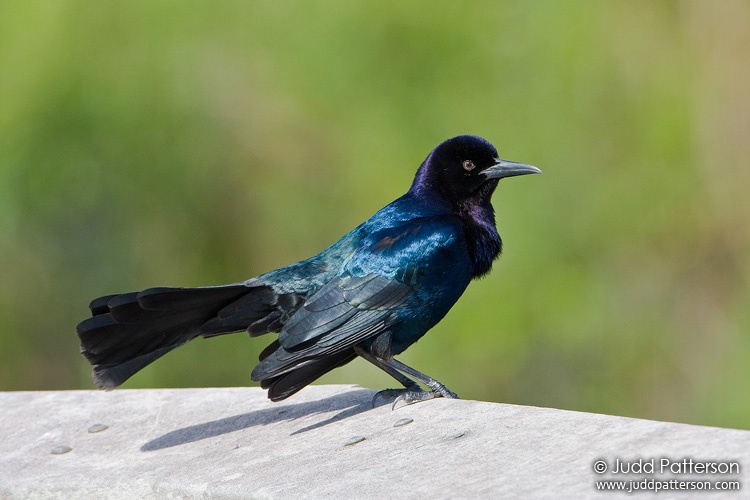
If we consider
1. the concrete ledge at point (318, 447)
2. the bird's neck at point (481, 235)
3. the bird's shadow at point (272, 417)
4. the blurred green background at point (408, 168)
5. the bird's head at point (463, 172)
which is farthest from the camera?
the blurred green background at point (408, 168)

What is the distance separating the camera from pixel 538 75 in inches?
260

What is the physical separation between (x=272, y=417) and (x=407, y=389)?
1.66 feet

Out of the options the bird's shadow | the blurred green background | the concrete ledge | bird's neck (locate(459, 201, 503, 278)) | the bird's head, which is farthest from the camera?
the blurred green background

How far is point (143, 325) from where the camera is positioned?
3.77m

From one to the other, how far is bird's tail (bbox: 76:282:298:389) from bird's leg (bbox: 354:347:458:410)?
55 cm

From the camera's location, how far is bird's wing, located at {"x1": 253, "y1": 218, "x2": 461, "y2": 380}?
374 cm

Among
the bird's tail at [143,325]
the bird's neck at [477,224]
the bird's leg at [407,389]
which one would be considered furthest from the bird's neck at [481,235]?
the bird's tail at [143,325]

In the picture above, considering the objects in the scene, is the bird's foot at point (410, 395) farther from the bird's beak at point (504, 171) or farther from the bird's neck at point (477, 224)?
the bird's beak at point (504, 171)

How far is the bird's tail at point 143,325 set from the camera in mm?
3713

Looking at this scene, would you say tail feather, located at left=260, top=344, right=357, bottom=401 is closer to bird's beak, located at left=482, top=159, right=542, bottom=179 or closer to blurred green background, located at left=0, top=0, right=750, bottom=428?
bird's beak, located at left=482, top=159, right=542, bottom=179

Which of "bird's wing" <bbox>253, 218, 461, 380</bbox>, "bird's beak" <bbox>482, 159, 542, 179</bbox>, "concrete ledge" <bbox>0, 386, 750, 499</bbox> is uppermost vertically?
"bird's beak" <bbox>482, 159, 542, 179</bbox>

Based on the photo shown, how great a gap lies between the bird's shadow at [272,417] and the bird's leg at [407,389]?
95mm

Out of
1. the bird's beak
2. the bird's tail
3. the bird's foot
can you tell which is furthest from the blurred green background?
the bird's tail

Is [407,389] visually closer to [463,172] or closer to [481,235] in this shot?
[481,235]
